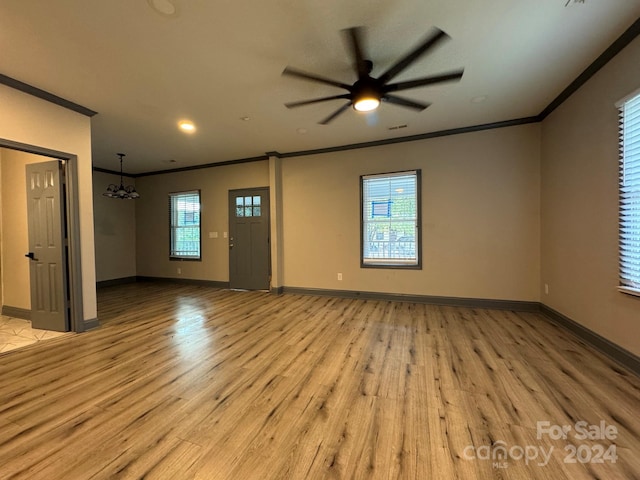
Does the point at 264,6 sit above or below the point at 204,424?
above

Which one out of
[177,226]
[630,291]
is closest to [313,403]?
[630,291]

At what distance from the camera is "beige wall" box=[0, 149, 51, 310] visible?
3768 millimetres

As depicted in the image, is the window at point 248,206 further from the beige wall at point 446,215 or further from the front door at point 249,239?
the beige wall at point 446,215

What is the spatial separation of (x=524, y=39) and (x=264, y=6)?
2.19 meters

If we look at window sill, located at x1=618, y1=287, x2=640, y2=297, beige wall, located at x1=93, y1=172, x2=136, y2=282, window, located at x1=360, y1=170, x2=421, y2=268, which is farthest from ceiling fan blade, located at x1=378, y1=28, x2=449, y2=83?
beige wall, located at x1=93, y1=172, x2=136, y2=282

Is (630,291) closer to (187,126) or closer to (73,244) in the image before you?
(187,126)

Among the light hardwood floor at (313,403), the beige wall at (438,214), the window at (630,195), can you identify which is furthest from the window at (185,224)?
the window at (630,195)

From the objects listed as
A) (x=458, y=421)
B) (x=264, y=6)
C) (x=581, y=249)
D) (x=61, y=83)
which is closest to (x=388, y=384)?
(x=458, y=421)

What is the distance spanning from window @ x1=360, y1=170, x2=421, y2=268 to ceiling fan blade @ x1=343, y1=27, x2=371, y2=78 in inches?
103

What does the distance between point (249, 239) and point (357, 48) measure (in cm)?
454

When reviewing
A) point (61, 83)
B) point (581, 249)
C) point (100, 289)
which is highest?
point (61, 83)

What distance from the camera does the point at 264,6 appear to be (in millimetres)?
1937

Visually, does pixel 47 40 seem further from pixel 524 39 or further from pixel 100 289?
pixel 100 289

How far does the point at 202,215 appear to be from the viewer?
632cm
